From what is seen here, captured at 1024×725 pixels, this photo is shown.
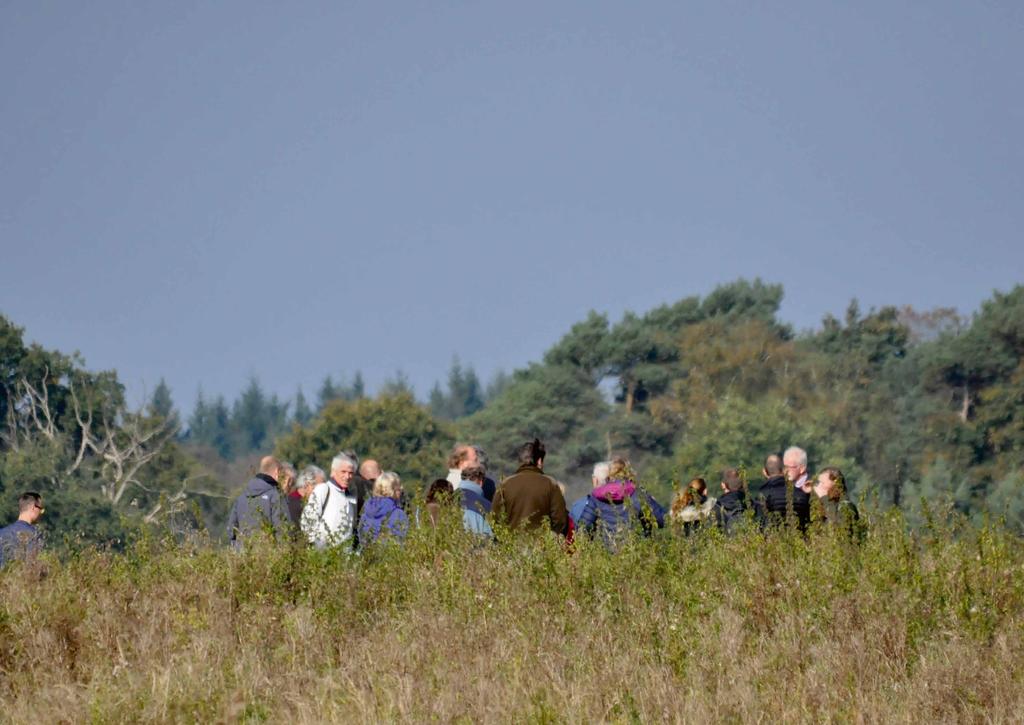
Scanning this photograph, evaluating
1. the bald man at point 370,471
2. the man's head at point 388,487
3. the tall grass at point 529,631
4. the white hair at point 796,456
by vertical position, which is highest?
the bald man at point 370,471

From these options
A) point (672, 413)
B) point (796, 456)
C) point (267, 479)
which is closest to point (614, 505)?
point (796, 456)

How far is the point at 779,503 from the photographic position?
11.9 meters

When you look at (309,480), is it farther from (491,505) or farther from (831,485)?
(831,485)

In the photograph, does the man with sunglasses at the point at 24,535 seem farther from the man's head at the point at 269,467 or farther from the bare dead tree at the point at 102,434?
the bare dead tree at the point at 102,434

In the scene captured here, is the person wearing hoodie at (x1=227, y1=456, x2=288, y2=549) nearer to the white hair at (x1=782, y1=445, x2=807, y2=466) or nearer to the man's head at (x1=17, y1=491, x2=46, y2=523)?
the man's head at (x1=17, y1=491, x2=46, y2=523)

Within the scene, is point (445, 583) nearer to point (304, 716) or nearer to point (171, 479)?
point (304, 716)

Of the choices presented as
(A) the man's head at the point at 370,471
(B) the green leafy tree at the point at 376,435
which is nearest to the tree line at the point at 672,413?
(B) the green leafy tree at the point at 376,435

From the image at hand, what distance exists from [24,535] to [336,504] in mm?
2389

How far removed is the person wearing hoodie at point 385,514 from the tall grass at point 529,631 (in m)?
0.48

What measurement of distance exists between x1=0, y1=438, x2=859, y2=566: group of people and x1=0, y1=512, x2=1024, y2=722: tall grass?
0.97 feet

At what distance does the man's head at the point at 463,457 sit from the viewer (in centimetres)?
1328

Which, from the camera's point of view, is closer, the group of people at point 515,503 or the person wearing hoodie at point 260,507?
the person wearing hoodie at point 260,507

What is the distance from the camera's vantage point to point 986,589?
957 centimetres

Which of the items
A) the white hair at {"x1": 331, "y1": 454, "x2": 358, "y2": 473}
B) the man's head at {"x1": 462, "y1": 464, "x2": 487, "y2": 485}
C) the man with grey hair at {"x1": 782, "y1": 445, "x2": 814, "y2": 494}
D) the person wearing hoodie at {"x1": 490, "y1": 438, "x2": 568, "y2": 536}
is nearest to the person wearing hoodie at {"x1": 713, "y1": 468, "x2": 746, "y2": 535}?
the man with grey hair at {"x1": 782, "y1": 445, "x2": 814, "y2": 494}
